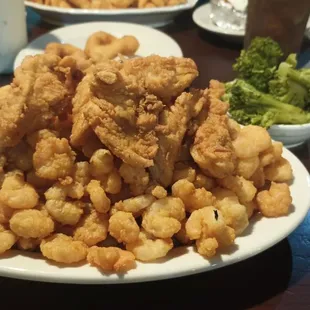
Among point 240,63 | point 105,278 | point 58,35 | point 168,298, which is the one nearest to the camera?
point 105,278

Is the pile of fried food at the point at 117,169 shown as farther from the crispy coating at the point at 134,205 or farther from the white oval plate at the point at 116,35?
the white oval plate at the point at 116,35

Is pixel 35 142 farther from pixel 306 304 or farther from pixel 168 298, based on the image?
pixel 306 304

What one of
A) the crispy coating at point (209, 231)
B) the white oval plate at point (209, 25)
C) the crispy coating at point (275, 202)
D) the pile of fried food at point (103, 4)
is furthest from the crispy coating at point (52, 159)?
the pile of fried food at point (103, 4)

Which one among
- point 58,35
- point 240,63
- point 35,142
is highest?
point 35,142

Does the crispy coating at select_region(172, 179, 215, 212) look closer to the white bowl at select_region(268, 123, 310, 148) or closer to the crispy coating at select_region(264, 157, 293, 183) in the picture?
the crispy coating at select_region(264, 157, 293, 183)

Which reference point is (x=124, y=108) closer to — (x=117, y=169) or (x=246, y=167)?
(x=117, y=169)

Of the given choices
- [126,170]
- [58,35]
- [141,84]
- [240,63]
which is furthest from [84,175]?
[58,35]
